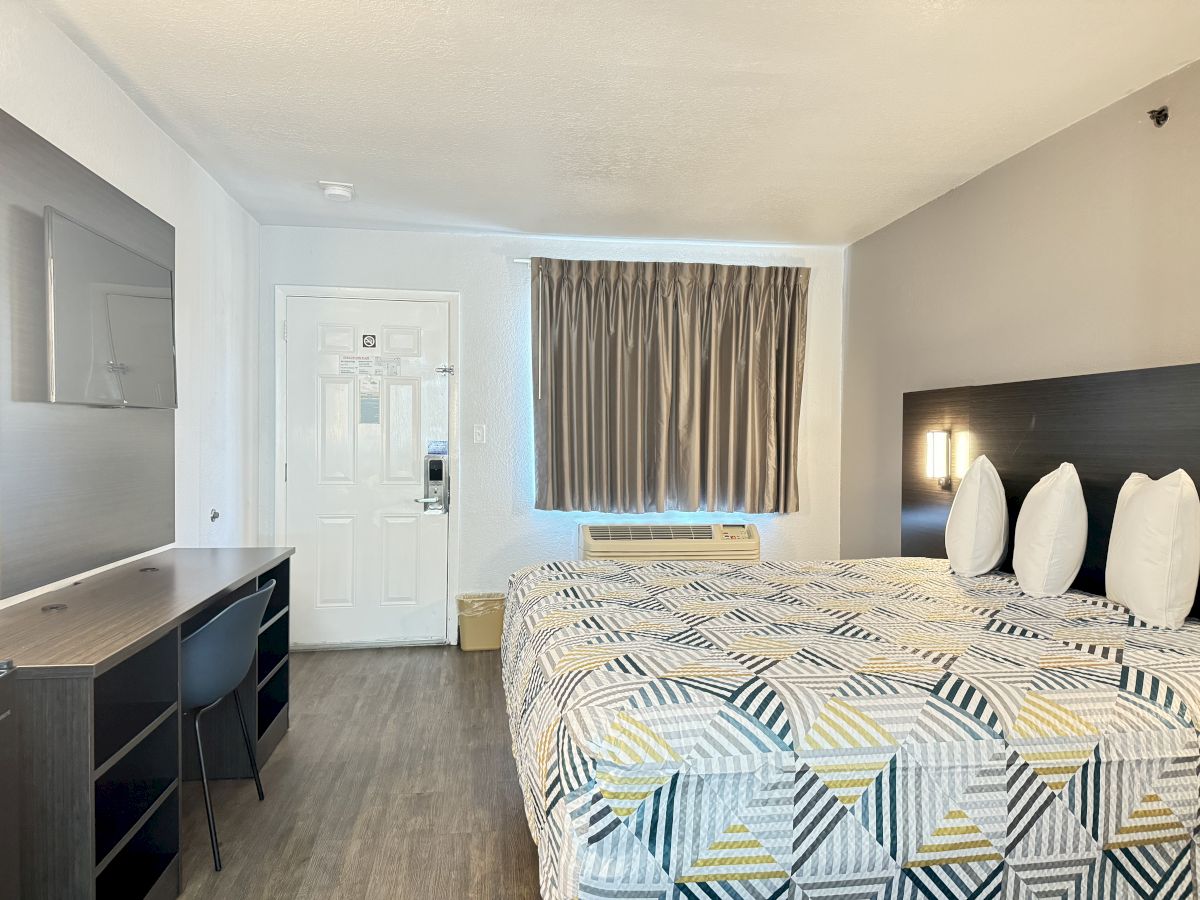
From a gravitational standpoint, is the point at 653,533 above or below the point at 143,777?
above

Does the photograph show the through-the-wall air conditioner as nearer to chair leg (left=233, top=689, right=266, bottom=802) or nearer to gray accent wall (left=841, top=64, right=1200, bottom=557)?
gray accent wall (left=841, top=64, right=1200, bottom=557)

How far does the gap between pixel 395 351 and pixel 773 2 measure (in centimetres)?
290

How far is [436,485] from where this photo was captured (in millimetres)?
4250

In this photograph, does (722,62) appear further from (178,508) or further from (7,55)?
→ (178,508)

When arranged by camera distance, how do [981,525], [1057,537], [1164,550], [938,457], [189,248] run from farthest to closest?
1. [938,457]
2. [189,248]
3. [981,525]
4. [1057,537]
5. [1164,550]

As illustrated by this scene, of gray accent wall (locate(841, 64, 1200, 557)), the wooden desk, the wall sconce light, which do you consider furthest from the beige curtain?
the wooden desk

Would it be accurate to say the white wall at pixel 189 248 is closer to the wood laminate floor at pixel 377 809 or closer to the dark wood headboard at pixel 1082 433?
the wood laminate floor at pixel 377 809

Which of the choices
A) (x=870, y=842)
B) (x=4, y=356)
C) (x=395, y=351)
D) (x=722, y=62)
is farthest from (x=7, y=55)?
(x=870, y=842)

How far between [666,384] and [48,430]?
299 centimetres

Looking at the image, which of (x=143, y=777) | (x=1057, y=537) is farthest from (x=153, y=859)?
(x=1057, y=537)

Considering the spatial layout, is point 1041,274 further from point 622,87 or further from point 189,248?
point 189,248

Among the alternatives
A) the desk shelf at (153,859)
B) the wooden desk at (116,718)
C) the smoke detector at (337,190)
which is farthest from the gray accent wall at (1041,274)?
the desk shelf at (153,859)

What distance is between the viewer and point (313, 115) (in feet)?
8.68

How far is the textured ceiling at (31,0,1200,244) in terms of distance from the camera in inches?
79.2
